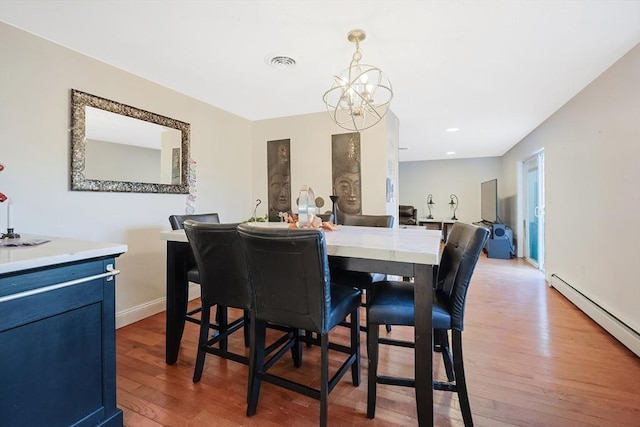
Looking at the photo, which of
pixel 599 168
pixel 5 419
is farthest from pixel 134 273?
pixel 599 168

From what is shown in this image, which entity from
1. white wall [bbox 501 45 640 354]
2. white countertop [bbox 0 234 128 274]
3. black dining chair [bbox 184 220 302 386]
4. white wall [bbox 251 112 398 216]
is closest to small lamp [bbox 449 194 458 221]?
white wall [bbox 501 45 640 354]

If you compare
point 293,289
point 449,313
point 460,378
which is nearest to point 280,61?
point 293,289

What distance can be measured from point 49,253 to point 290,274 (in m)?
0.95

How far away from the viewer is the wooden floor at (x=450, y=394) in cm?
152

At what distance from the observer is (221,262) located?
1.63m

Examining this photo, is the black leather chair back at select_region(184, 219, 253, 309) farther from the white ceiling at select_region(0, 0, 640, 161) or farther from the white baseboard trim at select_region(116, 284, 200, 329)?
the white baseboard trim at select_region(116, 284, 200, 329)

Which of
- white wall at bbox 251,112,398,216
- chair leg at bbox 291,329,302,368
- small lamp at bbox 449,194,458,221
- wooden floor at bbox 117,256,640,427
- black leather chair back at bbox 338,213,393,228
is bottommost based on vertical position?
wooden floor at bbox 117,256,640,427

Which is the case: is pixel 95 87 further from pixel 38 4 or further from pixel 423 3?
pixel 423 3

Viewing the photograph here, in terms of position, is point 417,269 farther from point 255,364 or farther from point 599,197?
point 599,197

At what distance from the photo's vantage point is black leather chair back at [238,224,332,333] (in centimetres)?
124

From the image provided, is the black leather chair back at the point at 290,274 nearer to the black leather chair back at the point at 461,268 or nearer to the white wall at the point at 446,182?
the black leather chair back at the point at 461,268

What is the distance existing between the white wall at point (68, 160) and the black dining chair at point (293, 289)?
1.78m

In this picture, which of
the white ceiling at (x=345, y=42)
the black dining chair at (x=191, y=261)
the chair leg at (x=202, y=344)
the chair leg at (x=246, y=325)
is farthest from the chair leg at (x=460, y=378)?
the white ceiling at (x=345, y=42)

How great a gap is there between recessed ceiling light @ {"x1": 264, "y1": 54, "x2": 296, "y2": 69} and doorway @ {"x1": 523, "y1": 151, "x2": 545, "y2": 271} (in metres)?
4.20
